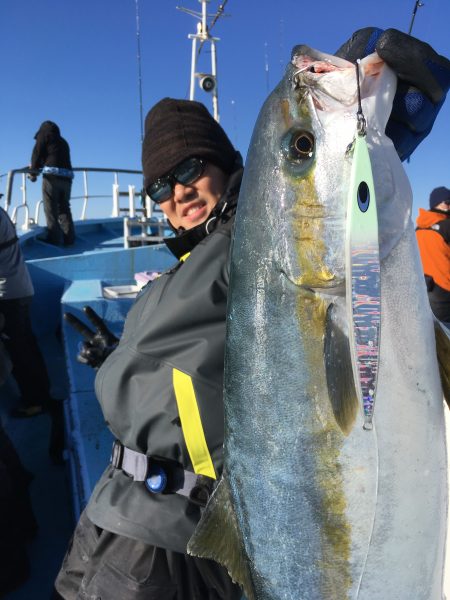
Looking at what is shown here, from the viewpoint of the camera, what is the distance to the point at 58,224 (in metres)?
9.40

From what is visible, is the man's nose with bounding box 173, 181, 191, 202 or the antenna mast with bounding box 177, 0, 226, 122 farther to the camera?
the antenna mast with bounding box 177, 0, 226, 122

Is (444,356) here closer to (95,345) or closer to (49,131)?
(95,345)

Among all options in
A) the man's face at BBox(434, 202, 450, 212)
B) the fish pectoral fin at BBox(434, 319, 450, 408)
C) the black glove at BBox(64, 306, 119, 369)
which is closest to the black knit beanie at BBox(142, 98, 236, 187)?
the black glove at BBox(64, 306, 119, 369)

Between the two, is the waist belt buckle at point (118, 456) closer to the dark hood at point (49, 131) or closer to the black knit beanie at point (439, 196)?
the black knit beanie at point (439, 196)

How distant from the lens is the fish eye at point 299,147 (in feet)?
3.80

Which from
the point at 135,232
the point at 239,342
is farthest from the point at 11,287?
the point at 135,232

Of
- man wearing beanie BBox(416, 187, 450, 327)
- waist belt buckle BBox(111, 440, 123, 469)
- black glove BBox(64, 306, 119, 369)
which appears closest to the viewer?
waist belt buckle BBox(111, 440, 123, 469)

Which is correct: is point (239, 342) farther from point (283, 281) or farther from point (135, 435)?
point (135, 435)

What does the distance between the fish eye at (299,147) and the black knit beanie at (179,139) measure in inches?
34.1

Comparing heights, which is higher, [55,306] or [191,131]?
[191,131]

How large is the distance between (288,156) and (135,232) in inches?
447

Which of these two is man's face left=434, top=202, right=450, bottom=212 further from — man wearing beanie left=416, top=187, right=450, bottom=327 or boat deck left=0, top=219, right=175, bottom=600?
boat deck left=0, top=219, right=175, bottom=600

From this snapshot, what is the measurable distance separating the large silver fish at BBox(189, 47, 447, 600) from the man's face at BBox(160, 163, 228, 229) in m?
0.79

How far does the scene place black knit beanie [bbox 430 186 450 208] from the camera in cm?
652
